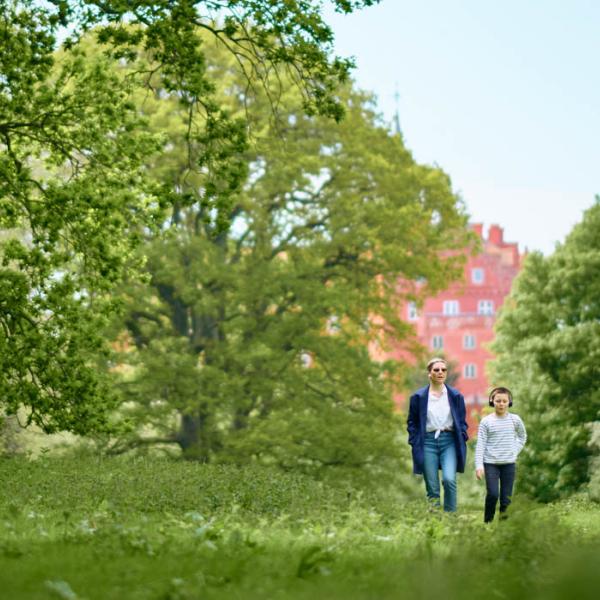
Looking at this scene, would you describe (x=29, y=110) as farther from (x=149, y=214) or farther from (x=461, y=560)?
(x=461, y=560)

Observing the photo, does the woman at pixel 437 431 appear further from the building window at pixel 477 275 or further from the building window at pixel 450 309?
the building window at pixel 477 275

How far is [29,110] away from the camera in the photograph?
745 inches

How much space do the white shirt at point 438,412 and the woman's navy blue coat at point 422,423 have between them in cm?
5

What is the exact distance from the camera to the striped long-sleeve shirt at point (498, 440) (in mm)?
14523

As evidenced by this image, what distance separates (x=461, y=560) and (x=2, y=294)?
13223 millimetres

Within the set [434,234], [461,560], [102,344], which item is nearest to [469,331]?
[434,234]

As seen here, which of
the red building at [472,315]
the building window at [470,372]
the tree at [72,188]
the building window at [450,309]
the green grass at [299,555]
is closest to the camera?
the green grass at [299,555]

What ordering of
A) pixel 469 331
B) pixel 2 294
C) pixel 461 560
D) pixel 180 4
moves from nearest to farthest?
→ 1. pixel 461 560
2. pixel 180 4
3. pixel 2 294
4. pixel 469 331

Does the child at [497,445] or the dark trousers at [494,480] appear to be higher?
the child at [497,445]

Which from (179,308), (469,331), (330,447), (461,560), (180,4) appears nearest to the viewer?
(461,560)

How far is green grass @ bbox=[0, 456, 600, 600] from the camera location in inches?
233

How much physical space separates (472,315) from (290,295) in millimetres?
72302

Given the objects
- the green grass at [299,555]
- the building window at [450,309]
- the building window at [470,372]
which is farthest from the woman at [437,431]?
the building window at [450,309]

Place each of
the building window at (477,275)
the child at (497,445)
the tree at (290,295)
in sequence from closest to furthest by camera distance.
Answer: the child at (497,445) → the tree at (290,295) → the building window at (477,275)
